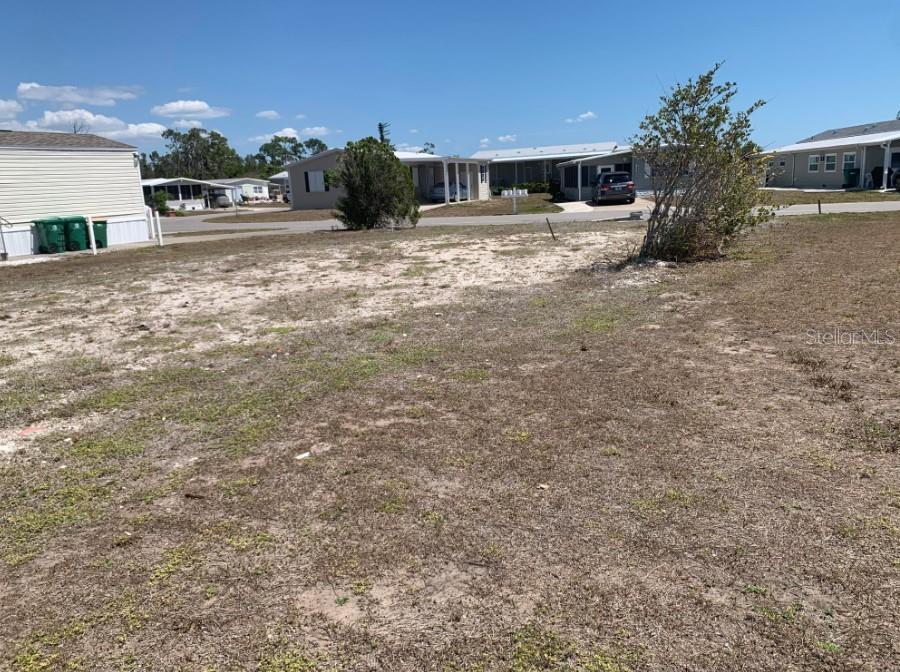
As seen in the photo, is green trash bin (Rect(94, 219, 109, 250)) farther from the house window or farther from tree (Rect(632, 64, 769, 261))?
the house window

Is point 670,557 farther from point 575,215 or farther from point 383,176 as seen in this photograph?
point 575,215

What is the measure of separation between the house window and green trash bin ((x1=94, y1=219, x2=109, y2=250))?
21.8 meters

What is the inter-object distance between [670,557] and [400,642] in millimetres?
1211

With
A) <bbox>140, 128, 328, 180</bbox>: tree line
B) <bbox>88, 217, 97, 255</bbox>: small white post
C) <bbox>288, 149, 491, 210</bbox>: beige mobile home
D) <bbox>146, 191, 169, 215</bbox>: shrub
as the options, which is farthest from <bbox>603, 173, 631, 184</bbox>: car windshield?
<bbox>140, 128, 328, 180</bbox>: tree line

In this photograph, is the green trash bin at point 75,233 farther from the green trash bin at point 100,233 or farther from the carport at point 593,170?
the carport at point 593,170

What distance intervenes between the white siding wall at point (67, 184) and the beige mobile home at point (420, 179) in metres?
17.3

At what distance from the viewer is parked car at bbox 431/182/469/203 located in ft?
137

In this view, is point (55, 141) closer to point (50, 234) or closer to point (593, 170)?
point (50, 234)

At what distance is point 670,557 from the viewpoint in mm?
2824

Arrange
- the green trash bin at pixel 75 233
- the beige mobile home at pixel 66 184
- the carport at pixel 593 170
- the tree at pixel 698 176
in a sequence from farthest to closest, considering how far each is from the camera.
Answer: the carport at pixel 593 170 < the beige mobile home at pixel 66 184 < the green trash bin at pixel 75 233 < the tree at pixel 698 176

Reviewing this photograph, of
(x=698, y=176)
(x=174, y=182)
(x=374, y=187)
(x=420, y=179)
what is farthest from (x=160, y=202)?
(x=698, y=176)

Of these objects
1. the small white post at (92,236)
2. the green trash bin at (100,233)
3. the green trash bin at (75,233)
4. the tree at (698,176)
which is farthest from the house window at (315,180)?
the tree at (698,176)

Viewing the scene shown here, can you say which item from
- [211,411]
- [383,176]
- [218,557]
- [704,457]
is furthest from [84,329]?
[383,176]

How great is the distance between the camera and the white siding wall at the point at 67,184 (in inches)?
786
